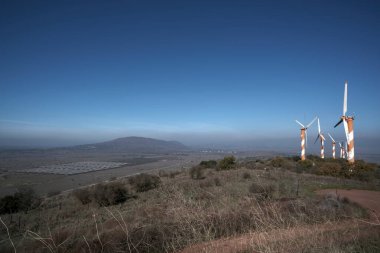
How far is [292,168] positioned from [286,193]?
2067 centimetres

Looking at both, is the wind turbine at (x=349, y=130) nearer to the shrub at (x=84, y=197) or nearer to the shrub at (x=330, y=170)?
the shrub at (x=330, y=170)

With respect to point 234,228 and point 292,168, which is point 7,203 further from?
point 292,168

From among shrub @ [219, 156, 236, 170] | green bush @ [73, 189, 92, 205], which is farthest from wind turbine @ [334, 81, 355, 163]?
green bush @ [73, 189, 92, 205]

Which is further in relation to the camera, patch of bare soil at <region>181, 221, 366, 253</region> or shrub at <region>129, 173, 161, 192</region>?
shrub at <region>129, 173, 161, 192</region>

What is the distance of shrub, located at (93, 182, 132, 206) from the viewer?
915 inches

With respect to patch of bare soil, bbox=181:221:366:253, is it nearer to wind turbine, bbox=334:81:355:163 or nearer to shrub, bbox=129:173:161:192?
shrub, bbox=129:173:161:192

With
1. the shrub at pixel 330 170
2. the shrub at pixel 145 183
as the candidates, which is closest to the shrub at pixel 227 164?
the shrub at pixel 330 170

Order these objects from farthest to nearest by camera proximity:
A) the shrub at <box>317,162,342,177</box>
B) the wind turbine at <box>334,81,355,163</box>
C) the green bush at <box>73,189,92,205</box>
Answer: the wind turbine at <box>334,81,355,163</box>, the shrub at <box>317,162,342,177</box>, the green bush at <box>73,189,92,205</box>

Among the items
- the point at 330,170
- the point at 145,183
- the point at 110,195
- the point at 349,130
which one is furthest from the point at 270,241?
the point at 349,130

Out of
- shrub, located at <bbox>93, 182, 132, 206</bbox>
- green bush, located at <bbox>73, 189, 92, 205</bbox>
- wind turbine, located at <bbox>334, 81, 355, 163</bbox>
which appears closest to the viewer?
shrub, located at <bbox>93, 182, 132, 206</bbox>

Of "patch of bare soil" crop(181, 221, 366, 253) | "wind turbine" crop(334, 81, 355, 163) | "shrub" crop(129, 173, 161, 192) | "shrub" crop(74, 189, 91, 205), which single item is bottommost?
"shrub" crop(74, 189, 91, 205)

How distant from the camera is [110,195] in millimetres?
23500

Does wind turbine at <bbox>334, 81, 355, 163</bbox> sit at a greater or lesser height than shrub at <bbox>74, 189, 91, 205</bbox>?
greater

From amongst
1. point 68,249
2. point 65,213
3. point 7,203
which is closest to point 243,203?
A: point 68,249
